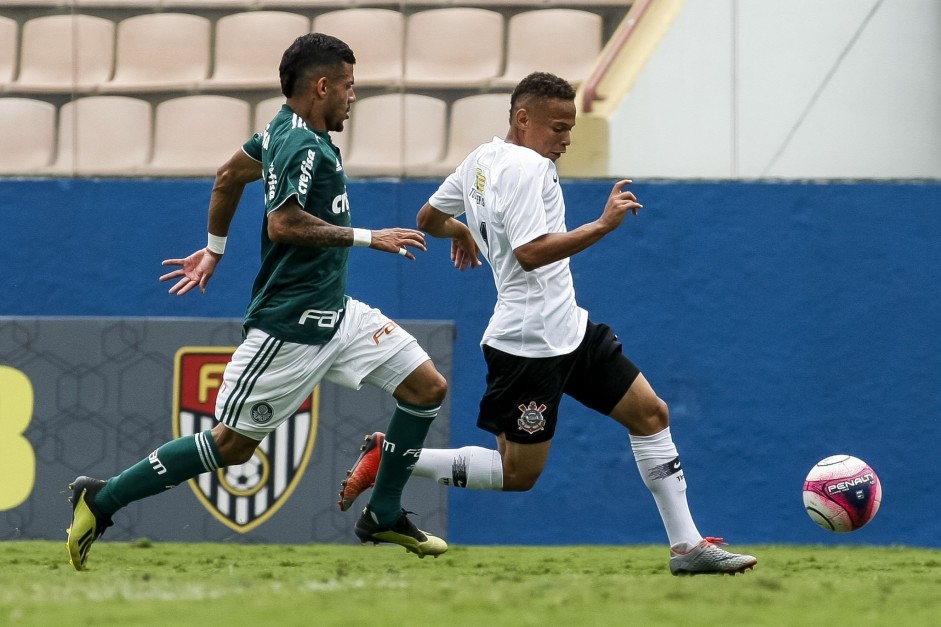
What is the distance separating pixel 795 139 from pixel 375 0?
2.61 m

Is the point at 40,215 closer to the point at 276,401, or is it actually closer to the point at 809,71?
the point at 276,401

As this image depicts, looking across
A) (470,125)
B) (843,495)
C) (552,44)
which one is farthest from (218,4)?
(843,495)

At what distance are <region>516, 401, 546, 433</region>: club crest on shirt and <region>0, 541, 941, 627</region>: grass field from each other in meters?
0.56

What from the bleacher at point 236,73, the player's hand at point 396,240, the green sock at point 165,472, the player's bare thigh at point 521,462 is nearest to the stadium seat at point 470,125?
the bleacher at point 236,73

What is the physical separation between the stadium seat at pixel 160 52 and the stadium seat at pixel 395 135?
1072mm

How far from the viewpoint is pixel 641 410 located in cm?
500

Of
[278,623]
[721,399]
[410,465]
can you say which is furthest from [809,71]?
[278,623]

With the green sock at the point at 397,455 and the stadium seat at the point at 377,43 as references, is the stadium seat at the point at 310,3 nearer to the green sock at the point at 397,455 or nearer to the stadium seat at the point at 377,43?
the stadium seat at the point at 377,43

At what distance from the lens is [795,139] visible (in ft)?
25.3

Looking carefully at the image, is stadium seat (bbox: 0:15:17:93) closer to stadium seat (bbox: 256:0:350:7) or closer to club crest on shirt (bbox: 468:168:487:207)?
stadium seat (bbox: 256:0:350:7)

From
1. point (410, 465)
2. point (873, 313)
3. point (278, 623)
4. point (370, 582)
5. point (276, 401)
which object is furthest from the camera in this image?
point (873, 313)

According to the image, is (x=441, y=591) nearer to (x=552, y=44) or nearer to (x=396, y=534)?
(x=396, y=534)

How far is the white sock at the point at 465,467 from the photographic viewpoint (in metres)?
5.14

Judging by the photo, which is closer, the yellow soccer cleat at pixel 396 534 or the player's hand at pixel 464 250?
the yellow soccer cleat at pixel 396 534
